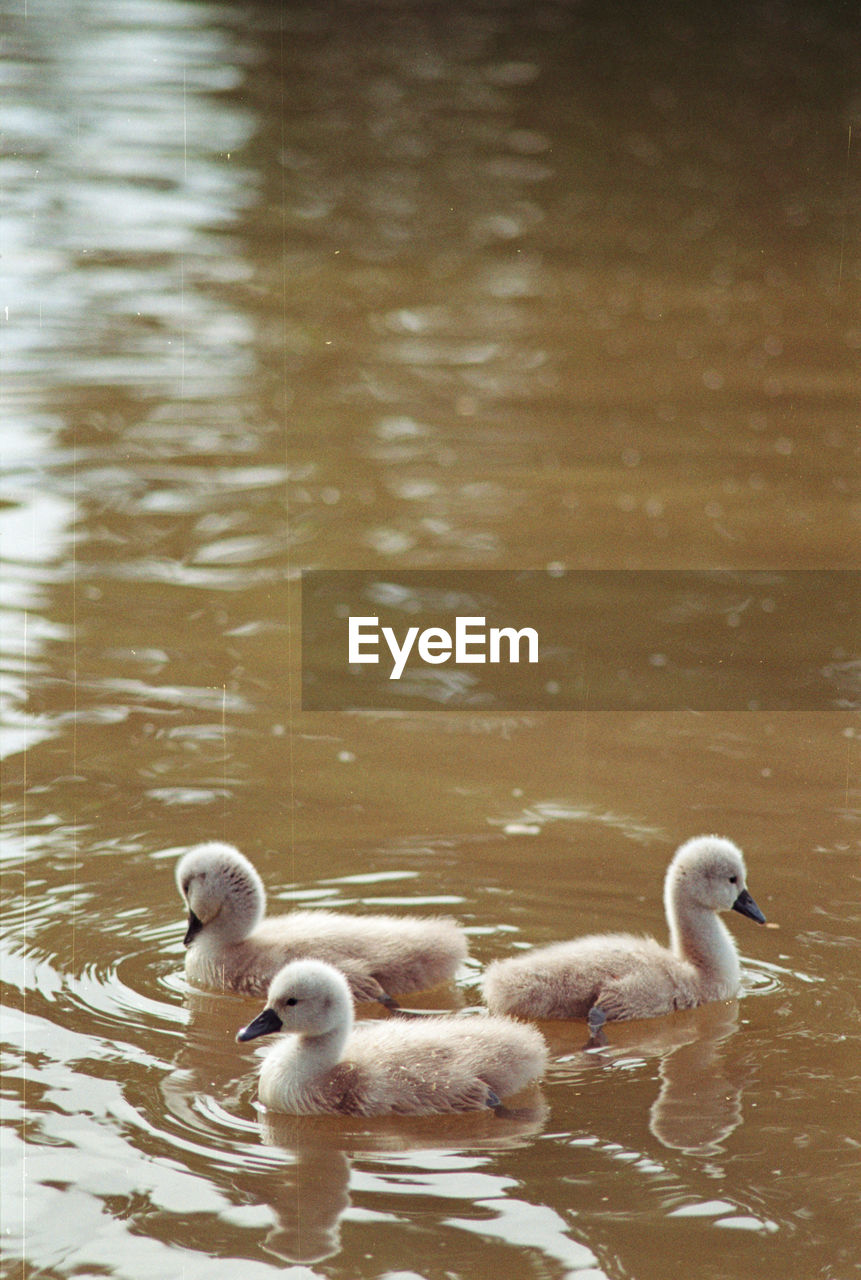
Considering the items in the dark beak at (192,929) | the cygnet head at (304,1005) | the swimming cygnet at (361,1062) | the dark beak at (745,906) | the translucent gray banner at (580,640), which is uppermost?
the translucent gray banner at (580,640)

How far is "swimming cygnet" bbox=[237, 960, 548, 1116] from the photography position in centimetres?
376

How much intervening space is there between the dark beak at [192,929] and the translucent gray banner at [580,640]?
1404 mm

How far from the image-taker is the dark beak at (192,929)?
4324mm

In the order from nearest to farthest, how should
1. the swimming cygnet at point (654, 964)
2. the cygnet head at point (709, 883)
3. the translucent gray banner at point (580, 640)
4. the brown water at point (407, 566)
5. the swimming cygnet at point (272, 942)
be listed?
the brown water at point (407, 566) → the swimming cygnet at point (654, 964) → the swimming cygnet at point (272, 942) → the cygnet head at point (709, 883) → the translucent gray banner at point (580, 640)

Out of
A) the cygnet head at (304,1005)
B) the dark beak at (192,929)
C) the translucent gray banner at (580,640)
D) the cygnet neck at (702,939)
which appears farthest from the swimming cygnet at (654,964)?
the translucent gray banner at (580,640)

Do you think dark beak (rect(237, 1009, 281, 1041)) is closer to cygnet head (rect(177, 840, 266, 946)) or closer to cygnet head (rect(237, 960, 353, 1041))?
cygnet head (rect(237, 960, 353, 1041))

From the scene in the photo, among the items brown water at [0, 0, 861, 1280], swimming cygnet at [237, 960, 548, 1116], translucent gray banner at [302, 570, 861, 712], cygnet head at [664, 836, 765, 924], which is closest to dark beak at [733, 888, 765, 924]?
cygnet head at [664, 836, 765, 924]

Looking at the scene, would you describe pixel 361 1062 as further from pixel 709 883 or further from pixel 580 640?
pixel 580 640

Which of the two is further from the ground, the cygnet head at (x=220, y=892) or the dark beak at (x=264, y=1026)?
the cygnet head at (x=220, y=892)

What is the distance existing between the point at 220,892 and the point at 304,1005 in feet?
1.99

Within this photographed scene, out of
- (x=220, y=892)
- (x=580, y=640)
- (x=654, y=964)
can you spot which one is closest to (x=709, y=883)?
(x=654, y=964)

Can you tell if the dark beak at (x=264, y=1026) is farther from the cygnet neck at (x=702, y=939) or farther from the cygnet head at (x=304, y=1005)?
the cygnet neck at (x=702, y=939)

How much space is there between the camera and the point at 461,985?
14.4 feet

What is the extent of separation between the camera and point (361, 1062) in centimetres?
383
